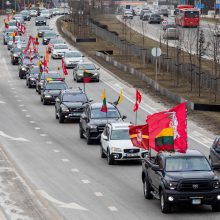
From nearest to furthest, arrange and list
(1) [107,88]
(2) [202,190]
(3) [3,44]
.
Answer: (2) [202,190], (1) [107,88], (3) [3,44]

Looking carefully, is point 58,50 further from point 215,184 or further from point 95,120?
Answer: point 215,184

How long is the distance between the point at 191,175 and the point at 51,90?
3088 centimetres

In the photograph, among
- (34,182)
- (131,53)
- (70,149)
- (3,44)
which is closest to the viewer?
(34,182)

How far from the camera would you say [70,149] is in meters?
39.0

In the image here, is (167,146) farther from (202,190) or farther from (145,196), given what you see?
(202,190)

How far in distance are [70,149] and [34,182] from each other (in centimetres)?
835

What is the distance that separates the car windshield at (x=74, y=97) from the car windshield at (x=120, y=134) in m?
12.5

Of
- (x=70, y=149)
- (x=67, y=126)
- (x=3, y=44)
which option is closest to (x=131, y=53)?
(x=3, y=44)

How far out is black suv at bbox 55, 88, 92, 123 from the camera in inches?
1848

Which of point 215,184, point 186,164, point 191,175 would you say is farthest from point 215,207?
point 186,164

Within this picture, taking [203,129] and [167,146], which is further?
[203,129]

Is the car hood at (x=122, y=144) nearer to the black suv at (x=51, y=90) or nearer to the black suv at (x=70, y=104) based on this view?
the black suv at (x=70, y=104)

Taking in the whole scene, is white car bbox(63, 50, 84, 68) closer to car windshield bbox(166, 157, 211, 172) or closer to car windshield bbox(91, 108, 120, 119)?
car windshield bbox(91, 108, 120, 119)

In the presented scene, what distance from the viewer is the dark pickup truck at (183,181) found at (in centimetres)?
2472
